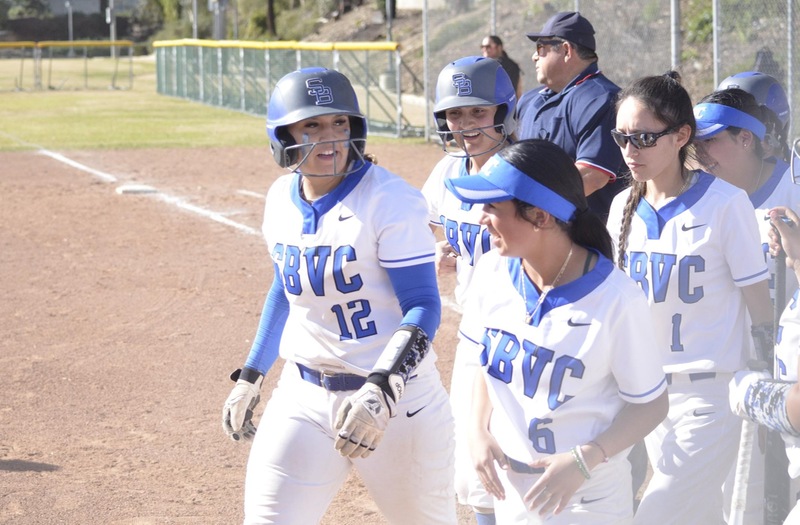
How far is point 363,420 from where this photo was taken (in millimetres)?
3305

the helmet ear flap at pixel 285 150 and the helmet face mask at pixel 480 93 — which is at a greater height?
the helmet face mask at pixel 480 93

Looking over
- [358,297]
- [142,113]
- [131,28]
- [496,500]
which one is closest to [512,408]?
[496,500]

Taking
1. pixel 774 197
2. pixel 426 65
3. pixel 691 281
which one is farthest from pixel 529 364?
pixel 426 65

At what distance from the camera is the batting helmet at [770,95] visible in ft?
16.2

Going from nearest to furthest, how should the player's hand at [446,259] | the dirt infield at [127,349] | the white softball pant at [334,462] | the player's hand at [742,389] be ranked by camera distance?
1. the player's hand at [742,389]
2. the white softball pant at [334,462]
3. the player's hand at [446,259]
4. the dirt infield at [127,349]

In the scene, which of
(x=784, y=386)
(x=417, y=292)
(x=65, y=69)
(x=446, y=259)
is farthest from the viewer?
(x=65, y=69)

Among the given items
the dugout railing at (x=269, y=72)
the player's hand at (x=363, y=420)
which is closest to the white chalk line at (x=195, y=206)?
the player's hand at (x=363, y=420)

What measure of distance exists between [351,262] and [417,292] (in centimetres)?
26

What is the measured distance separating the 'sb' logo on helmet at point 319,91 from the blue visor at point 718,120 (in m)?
1.62

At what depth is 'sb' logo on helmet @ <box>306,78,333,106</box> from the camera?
12.4ft

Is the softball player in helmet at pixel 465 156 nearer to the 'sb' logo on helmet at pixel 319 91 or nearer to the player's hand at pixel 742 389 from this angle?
the 'sb' logo on helmet at pixel 319 91

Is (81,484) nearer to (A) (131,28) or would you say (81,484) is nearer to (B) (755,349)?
(B) (755,349)

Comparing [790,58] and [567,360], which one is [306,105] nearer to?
[567,360]

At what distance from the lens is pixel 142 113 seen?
3034 centimetres
